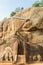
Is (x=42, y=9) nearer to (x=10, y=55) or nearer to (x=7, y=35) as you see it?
(x=7, y=35)

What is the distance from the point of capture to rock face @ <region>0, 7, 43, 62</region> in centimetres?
721

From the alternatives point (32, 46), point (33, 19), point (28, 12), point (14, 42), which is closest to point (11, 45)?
point (14, 42)

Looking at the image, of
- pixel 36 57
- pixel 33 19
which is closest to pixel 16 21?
pixel 33 19

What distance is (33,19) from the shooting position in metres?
7.94

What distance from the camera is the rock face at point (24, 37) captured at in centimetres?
721

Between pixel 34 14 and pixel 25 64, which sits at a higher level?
pixel 34 14

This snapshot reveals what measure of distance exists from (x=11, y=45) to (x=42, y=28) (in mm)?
1492

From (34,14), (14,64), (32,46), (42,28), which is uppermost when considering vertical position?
(34,14)

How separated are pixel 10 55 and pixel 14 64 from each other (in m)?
0.44

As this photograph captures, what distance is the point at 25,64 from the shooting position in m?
6.85

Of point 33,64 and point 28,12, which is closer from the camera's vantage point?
point 33,64

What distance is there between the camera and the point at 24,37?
7836 mm

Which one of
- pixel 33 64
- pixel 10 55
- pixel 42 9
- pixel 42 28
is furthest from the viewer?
pixel 42 9

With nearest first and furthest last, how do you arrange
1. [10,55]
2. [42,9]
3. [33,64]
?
[33,64], [10,55], [42,9]
